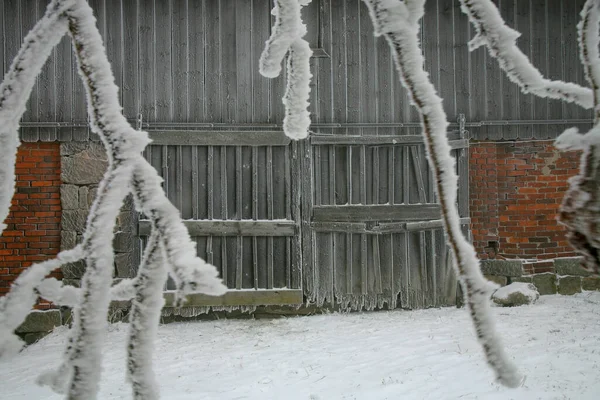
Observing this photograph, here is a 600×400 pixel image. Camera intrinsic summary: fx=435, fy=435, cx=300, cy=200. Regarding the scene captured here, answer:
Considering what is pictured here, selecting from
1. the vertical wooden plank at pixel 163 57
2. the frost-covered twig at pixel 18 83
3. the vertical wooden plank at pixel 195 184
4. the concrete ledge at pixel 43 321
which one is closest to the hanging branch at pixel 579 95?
the frost-covered twig at pixel 18 83

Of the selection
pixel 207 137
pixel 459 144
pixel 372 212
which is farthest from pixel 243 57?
pixel 459 144

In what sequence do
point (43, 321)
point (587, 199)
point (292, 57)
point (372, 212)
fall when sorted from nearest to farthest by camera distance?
point (587, 199) → point (292, 57) → point (43, 321) → point (372, 212)

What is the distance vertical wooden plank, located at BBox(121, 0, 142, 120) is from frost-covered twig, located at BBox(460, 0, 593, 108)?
4296 mm

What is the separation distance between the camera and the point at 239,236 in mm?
4707

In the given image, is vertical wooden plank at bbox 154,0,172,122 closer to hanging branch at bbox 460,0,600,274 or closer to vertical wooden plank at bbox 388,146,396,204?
vertical wooden plank at bbox 388,146,396,204

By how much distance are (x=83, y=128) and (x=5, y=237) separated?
1.39m

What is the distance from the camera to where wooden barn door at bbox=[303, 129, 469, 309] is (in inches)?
189

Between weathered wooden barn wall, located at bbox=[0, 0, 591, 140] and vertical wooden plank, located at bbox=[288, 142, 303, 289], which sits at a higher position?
weathered wooden barn wall, located at bbox=[0, 0, 591, 140]

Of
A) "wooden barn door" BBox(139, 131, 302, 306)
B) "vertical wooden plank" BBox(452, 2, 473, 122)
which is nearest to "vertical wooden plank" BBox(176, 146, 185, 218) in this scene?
"wooden barn door" BBox(139, 131, 302, 306)

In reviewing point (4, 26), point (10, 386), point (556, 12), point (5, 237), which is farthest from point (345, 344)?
point (4, 26)

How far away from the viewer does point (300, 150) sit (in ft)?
15.7

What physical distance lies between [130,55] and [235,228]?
2.18 meters

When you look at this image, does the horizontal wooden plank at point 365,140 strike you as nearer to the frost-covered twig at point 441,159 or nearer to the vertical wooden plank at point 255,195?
the vertical wooden plank at point 255,195

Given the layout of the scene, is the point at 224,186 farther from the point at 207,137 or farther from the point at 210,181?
the point at 207,137
